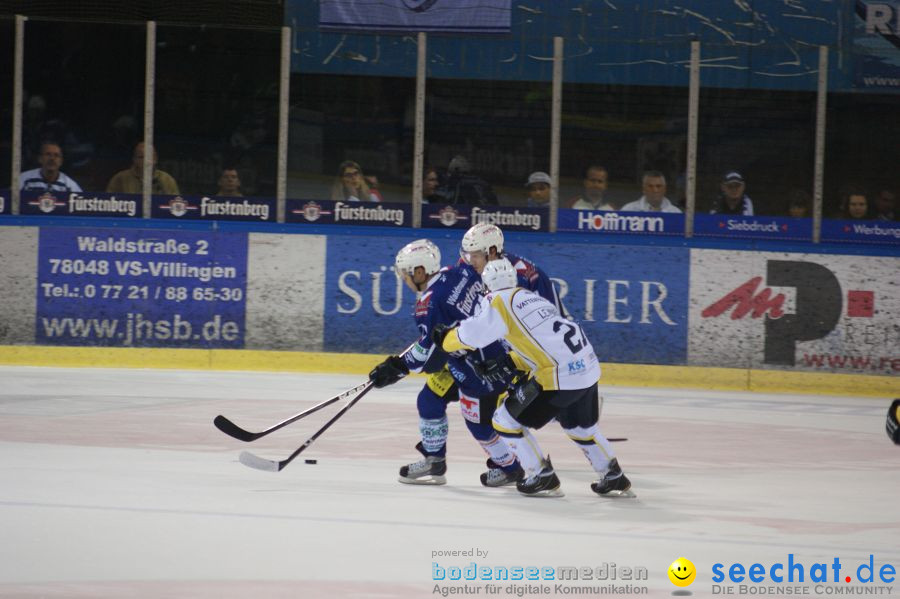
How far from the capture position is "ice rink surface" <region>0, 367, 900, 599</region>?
4.75m

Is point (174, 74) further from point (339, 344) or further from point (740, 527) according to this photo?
point (740, 527)

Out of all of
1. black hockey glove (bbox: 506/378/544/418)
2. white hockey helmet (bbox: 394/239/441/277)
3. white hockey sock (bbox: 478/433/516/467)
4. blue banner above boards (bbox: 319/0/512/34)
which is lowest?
white hockey sock (bbox: 478/433/516/467)

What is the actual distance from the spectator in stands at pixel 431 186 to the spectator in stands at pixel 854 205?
3522mm

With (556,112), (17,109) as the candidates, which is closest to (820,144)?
(556,112)

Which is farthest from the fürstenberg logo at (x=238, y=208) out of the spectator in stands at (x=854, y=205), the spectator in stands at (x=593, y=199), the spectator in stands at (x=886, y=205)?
the spectator in stands at (x=886, y=205)

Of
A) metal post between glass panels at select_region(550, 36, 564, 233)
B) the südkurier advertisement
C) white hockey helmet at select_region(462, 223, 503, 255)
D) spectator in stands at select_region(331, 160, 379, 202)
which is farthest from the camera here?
spectator in stands at select_region(331, 160, 379, 202)

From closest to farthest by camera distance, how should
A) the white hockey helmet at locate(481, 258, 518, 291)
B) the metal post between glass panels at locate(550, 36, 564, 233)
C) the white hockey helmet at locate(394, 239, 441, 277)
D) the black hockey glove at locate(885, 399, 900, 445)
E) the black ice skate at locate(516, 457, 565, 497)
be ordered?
1. the black hockey glove at locate(885, 399, 900, 445)
2. the white hockey helmet at locate(481, 258, 518, 291)
3. the black ice skate at locate(516, 457, 565, 497)
4. the white hockey helmet at locate(394, 239, 441, 277)
5. the metal post between glass panels at locate(550, 36, 564, 233)

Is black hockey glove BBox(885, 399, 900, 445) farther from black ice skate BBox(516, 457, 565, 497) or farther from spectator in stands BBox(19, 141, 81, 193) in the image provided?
spectator in stands BBox(19, 141, 81, 193)

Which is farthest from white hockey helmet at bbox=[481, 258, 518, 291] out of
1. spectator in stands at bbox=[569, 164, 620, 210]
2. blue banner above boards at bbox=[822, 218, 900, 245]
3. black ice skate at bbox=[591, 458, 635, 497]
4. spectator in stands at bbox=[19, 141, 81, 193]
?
spectator in stands at bbox=[19, 141, 81, 193]

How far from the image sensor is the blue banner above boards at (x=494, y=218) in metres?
12.4

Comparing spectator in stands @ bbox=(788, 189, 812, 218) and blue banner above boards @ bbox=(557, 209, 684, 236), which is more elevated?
spectator in stands @ bbox=(788, 189, 812, 218)

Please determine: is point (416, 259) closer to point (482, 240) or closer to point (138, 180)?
point (482, 240)

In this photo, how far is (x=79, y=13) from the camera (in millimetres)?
13359

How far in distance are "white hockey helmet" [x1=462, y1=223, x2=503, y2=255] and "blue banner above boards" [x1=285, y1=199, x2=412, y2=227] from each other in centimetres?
Answer: 500
